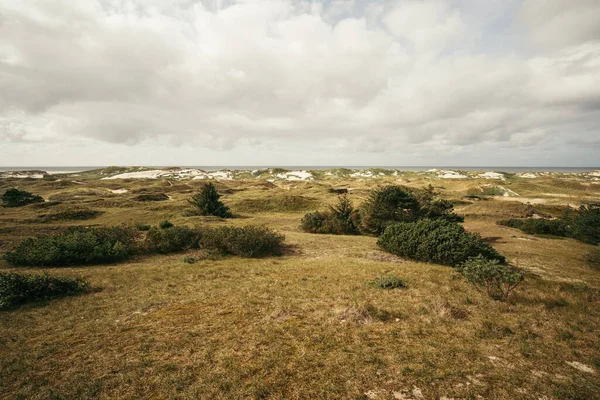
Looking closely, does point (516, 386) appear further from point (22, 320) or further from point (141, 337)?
point (22, 320)

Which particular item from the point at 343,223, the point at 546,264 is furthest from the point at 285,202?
the point at 546,264

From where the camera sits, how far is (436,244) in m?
17.1

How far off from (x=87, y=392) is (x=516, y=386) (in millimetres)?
9389

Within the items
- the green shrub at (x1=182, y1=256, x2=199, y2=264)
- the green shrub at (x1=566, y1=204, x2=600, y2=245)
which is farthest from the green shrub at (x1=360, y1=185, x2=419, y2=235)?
the green shrub at (x1=182, y1=256, x2=199, y2=264)

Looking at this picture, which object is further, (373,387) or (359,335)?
(359,335)

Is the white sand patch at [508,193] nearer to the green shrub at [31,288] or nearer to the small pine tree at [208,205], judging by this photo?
the small pine tree at [208,205]

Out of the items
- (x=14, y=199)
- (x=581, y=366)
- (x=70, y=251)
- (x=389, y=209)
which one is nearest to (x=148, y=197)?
(x=14, y=199)

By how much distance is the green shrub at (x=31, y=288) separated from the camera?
977cm

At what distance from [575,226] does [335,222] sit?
23.9 metres

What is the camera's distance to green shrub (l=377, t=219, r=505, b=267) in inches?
642

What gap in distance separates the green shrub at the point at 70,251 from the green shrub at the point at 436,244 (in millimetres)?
19106

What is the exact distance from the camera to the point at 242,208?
45000mm

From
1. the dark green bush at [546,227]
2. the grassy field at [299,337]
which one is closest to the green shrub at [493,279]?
the grassy field at [299,337]

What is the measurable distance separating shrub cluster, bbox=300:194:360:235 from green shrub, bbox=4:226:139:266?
16706mm
